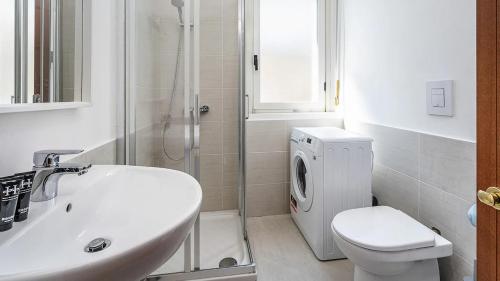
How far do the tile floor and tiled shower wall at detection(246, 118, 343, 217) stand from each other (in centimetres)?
20

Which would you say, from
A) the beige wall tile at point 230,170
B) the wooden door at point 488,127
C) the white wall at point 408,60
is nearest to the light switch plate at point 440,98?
the white wall at point 408,60

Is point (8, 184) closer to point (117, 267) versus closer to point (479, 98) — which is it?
point (117, 267)

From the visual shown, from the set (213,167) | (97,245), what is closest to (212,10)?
(213,167)

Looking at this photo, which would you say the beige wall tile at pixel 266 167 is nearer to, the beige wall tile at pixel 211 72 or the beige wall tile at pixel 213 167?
the beige wall tile at pixel 213 167

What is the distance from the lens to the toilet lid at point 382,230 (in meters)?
1.30

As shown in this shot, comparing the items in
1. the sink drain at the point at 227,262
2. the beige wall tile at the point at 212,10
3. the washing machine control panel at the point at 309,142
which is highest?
the beige wall tile at the point at 212,10

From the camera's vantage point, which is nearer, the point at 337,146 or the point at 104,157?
the point at 104,157

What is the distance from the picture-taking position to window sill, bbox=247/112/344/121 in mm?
2580

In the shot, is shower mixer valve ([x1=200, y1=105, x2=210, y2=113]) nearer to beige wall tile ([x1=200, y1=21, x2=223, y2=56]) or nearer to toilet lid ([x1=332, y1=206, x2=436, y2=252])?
beige wall tile ([x1=200, y1=21, x2=223, y2=56])

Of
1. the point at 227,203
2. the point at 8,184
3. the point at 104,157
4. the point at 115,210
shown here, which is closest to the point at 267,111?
the point at 227,203

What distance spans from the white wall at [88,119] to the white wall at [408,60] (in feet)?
5.70

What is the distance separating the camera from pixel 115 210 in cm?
88

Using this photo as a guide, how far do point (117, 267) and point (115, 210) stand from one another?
47 centimetres

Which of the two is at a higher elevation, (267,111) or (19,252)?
(267,111)
